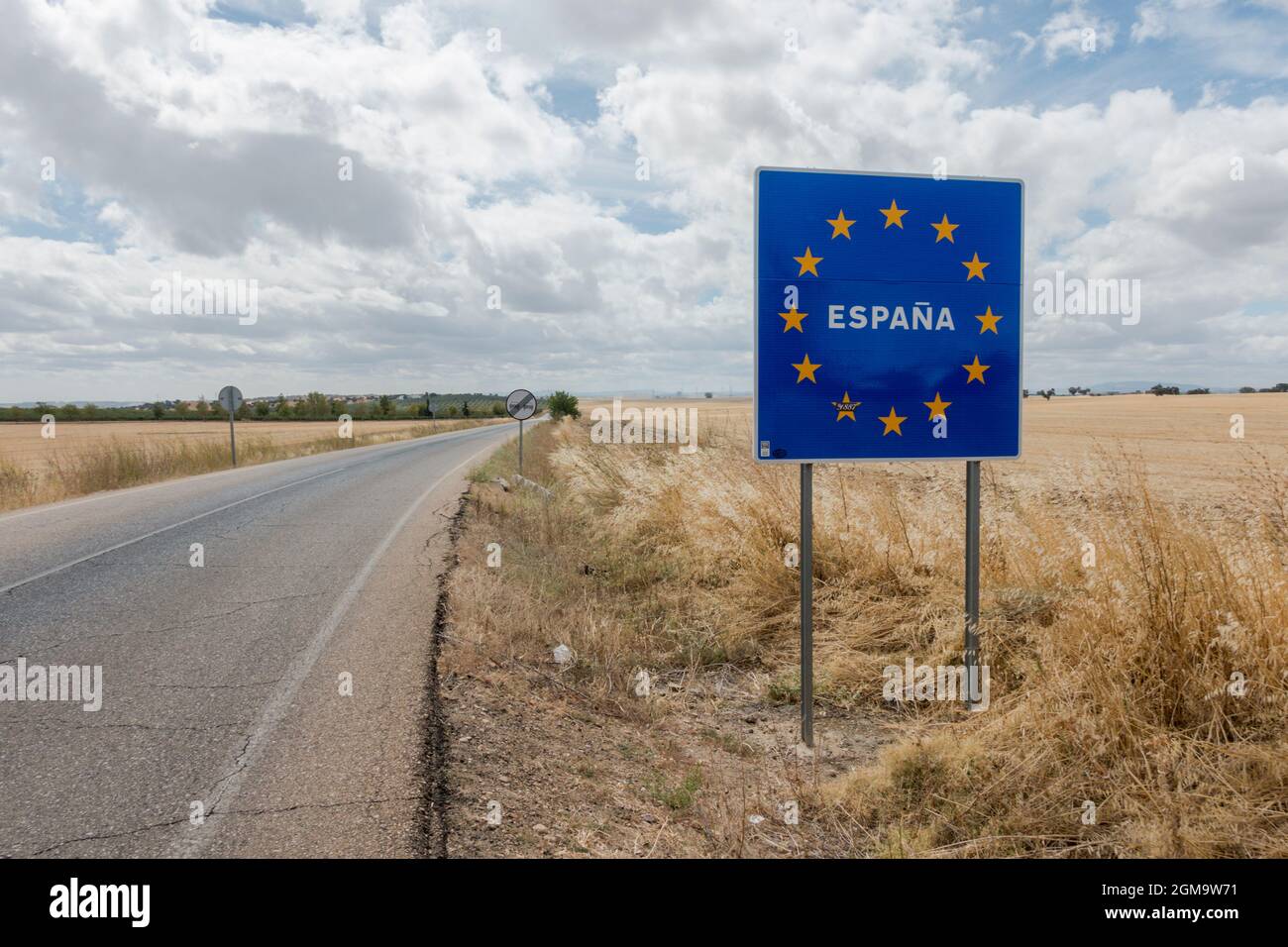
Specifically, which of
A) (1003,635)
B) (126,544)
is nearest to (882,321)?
(1003,635)

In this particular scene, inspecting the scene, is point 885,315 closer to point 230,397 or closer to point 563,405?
point 230,397

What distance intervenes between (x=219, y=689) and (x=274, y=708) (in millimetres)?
599

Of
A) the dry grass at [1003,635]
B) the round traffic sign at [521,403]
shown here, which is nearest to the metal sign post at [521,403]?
the round traffic sign at [521,403]

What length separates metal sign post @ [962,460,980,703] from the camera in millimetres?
4648

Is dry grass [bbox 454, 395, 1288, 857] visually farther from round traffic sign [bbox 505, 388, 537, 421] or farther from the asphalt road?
round traffic sign [bbox 505, 388, 537, 421]

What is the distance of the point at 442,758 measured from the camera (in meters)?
3.85

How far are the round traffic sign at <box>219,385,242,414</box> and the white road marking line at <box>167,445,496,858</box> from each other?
68.0 ft

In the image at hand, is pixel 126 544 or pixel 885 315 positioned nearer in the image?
pixel 885 315

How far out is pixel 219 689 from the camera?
481 centimetres

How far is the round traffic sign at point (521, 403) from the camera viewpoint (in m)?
19.1

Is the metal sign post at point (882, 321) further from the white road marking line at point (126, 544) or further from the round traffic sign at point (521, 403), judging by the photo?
the round traffic sign at point (521, 403)

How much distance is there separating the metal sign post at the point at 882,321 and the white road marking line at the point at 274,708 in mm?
2992
